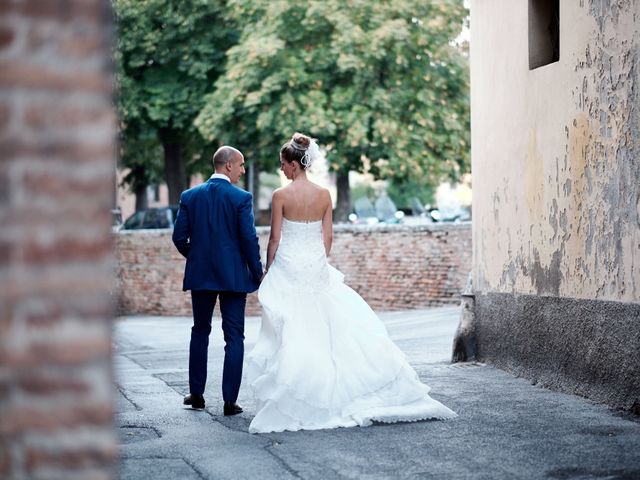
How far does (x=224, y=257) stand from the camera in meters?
8.84

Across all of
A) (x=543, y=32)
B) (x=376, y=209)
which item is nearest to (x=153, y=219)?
(x=543, y=32)

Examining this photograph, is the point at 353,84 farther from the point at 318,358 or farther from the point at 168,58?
the point at 318,358

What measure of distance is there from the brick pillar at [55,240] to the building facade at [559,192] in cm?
610

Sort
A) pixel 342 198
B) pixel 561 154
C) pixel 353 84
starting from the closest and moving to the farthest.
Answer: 1. pixel 561 154
2. pixel 353 84
3. pixel 342 198

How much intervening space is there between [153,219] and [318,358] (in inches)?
1078

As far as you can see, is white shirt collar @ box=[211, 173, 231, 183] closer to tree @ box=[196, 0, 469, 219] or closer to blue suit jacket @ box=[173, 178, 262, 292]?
blue suit jacket @ box=[173, 178, 262, 292]

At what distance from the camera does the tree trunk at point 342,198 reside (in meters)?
34.5

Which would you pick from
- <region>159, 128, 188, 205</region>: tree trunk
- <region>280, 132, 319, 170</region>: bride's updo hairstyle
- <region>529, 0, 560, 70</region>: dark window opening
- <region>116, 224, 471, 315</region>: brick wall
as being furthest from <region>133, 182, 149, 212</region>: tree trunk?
<region>280, 132, 319, 170</region>: bride's updo hairstyle

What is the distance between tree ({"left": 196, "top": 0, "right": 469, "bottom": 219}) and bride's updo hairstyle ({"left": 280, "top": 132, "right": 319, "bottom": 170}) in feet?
73.4

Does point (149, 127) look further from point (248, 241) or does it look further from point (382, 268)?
point (248, 241)

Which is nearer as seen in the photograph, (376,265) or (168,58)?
(376,265)

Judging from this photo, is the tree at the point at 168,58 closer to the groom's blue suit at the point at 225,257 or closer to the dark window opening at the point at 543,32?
the dark window opening at the point at 543,32

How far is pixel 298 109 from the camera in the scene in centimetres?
3183

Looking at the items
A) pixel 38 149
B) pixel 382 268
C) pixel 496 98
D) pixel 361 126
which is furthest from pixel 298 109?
pixel 38 149
